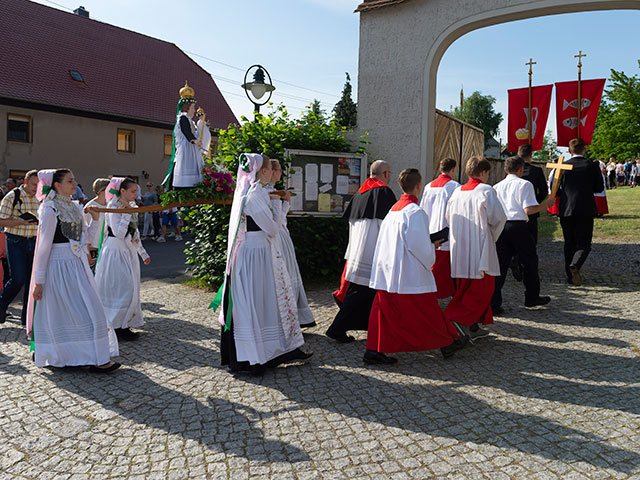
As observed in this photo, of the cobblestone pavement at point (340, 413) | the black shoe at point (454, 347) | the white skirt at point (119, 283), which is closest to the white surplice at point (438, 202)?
the cobblestone pavement at point (340, 413)

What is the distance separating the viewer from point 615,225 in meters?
15.6

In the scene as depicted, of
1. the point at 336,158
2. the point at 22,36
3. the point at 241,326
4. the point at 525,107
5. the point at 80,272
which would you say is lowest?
the point at 241,326

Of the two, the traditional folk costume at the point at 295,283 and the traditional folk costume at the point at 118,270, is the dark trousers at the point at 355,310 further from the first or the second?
the traditional folk costume at the point at 118,270

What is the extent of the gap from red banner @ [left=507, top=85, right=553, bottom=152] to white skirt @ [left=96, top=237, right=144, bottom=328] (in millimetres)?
11019

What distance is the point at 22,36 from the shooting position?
86.1 feet

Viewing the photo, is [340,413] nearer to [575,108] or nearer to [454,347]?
[454,347]

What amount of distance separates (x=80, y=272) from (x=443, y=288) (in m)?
4.51

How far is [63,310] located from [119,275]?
141cm

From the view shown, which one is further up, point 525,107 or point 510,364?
point 525,107

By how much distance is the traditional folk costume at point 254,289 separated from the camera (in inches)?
198

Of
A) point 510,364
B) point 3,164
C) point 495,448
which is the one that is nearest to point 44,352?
point 495,448

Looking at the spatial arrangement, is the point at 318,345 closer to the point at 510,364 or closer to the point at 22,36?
the point at 510,364

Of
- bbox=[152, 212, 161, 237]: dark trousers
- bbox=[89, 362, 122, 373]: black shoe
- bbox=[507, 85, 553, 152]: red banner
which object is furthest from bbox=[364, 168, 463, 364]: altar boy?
bbox=[152, 212, 161, 237]: dark trousers

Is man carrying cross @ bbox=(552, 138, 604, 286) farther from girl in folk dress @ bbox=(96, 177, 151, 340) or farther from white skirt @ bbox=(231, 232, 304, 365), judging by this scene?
girl in folk dress @ bbox=(96, 177, 151, 340)
